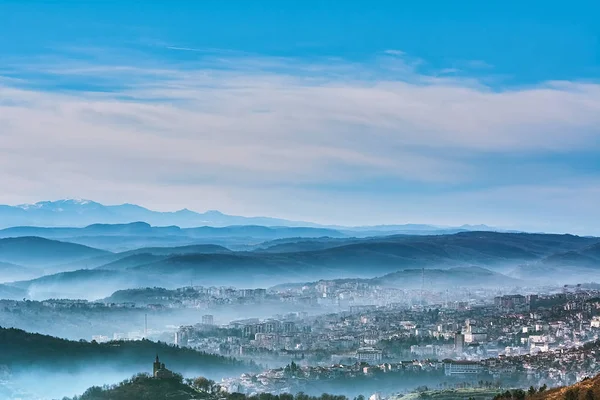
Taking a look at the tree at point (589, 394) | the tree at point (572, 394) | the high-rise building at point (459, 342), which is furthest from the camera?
the high-rise building at point (459, 342)

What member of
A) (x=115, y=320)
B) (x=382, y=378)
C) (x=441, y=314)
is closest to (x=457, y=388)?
(x=382, y=378)

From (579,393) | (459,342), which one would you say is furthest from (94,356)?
(579,393)

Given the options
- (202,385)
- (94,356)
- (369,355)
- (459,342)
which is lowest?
(202,385)

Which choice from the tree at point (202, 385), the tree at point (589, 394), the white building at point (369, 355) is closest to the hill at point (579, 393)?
the tree at point (589, 394)

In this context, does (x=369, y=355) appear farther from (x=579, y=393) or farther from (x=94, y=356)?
(x=579, y=393)

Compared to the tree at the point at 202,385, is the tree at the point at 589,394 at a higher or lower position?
higher

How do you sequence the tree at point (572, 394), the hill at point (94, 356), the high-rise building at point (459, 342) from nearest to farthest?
1. the tree at point (572, 394)
2. the hill at point (94, 356)
3. the high-rise building at point (459, 342)

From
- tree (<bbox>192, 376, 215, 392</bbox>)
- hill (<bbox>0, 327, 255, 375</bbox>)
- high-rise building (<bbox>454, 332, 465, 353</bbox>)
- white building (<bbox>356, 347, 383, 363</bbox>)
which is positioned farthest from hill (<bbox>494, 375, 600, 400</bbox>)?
high-rise building (<bbox>454, 332, 465, 353</bbox>)

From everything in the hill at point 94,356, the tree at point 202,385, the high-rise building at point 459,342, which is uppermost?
the high-rise building at point 459,342

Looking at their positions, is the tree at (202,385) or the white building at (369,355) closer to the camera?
the tree at (202,385)

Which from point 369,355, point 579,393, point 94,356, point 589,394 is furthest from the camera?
point 369,355

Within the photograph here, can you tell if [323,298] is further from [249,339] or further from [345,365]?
[345,365]

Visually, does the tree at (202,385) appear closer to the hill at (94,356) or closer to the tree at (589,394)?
the hill at (94,356)
